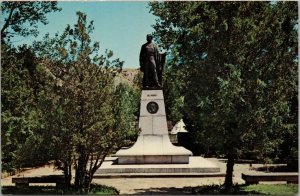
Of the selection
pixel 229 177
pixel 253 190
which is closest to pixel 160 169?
pixel 229 177

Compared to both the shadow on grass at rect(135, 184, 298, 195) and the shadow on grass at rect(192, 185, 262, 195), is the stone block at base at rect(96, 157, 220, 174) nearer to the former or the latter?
the shadow on grass at rect(135, 184, 298, 195)

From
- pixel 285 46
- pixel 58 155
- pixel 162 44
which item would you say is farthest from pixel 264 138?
pixel 162 44

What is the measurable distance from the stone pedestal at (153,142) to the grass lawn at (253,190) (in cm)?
413

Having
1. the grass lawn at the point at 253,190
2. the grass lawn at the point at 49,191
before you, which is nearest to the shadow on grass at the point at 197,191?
the grass lawn at the point at 253,190

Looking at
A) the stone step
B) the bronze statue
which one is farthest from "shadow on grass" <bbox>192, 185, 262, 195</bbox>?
the bronze statue

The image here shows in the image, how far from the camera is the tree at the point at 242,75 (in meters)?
12.0

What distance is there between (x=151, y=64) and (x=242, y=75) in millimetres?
6604

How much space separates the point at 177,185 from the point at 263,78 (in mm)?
4603

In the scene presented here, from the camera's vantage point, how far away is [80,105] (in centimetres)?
1142

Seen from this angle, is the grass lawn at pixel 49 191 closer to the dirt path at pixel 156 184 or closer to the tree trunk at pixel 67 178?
the tree trunk at pixel 67 178

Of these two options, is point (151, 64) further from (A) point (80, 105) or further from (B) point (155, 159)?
(A) point (80, 105)

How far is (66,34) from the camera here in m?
11.7

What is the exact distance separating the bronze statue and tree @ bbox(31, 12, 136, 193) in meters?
6.36

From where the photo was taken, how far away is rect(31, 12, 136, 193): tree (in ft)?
36.7
